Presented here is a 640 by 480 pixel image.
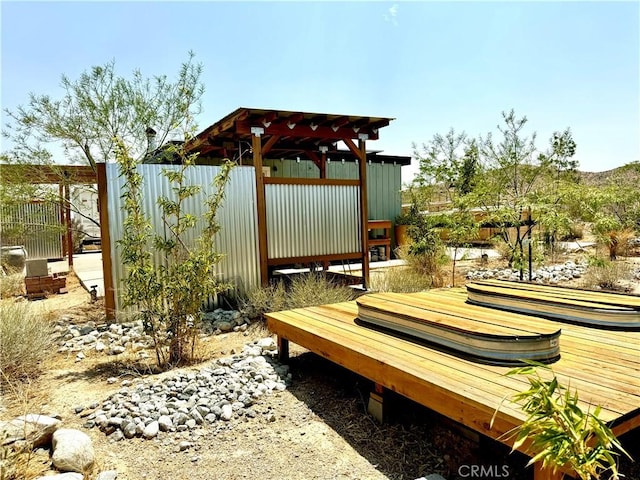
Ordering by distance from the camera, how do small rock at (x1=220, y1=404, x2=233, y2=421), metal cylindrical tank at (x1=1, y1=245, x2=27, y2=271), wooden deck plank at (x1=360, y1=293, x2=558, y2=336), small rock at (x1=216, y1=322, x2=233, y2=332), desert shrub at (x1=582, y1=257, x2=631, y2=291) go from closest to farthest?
wooden deck plank at (x1=360, y1=293, x2=558, y2=336)
small rock at (x1=220, y1=404, x2=233, y2=421)
small rock at (x1=216, y1=322, x2=233, y2=332)
desert shrub at (x1=582, y1=257, x2=631, y2=291)
metal cylindrical tank at (x1=1, y1=245, x2=27, y2=271)

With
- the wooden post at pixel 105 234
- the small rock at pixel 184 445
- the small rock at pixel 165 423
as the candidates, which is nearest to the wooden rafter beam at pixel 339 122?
the wooden post at pixel 105 234

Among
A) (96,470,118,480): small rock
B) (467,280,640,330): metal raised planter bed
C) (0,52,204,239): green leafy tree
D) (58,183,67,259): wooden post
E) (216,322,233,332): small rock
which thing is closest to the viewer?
(96,470,118,480): small rock

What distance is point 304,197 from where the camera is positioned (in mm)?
6699

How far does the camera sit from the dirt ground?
89.0 inches

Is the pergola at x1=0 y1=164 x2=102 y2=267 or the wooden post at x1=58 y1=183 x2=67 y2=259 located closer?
the pergola at x1=0 y1=164 x2=102 y2=267

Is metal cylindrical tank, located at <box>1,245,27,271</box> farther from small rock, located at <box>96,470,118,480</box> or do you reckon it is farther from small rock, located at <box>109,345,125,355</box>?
small rock, located at <box>96,470,118,480</box>

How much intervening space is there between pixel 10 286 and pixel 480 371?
7.75 metres

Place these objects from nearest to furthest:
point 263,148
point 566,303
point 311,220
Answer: point 566,303
point 263,148
point 311,220

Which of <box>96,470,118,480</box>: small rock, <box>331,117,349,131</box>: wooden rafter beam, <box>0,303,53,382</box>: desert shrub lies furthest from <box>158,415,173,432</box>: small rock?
<box>331,117,349,131</box>: wooden rafter beam

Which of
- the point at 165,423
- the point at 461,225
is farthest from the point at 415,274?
the point at 165,423

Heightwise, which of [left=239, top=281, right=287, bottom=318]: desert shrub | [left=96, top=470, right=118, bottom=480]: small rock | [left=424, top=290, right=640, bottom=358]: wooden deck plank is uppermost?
[left=424, top=290, right=640, bottom=358]: wooden deck plank

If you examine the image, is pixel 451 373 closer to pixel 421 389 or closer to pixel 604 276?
pixel 421 389

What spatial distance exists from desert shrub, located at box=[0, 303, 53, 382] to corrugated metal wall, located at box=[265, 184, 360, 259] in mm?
3217

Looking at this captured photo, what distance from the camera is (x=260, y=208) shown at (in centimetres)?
621
